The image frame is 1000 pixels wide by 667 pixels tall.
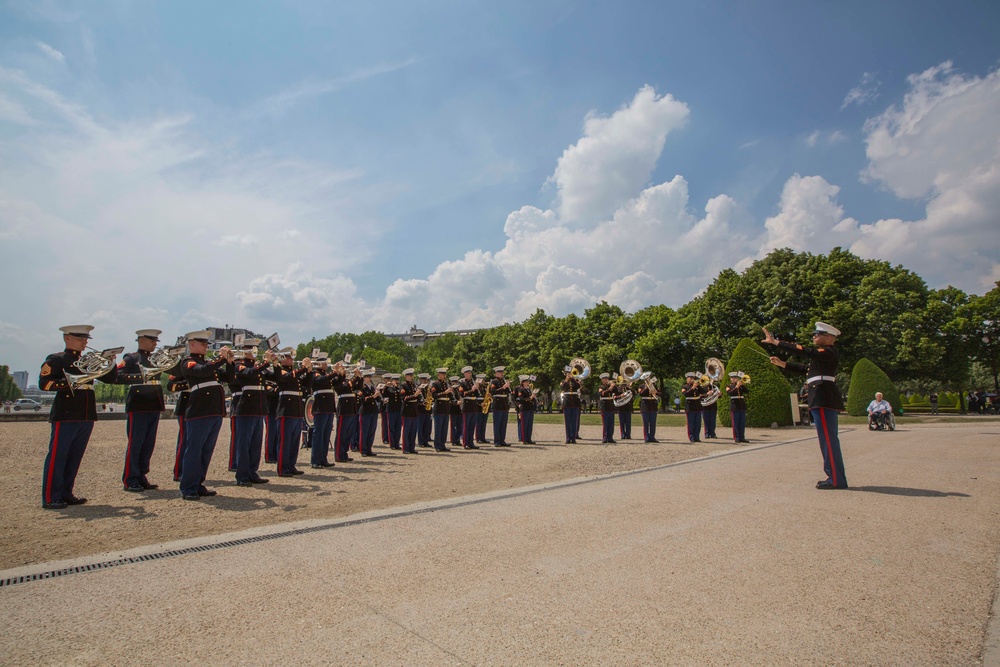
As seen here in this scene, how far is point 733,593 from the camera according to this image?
3.72 meters

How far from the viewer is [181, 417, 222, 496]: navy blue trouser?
7.84 metres

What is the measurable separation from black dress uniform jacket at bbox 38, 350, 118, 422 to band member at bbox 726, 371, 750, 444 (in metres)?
16.2

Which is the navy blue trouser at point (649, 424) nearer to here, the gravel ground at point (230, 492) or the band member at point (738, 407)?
the band member at point (738, 407)

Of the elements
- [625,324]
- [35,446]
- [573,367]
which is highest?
[625,324]

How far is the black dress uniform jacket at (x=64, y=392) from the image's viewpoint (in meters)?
7.47

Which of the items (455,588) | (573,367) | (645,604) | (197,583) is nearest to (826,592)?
(645,604)

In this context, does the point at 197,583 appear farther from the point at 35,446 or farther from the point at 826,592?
the point at 35,446

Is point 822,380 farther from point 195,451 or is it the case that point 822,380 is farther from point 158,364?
point 158,364

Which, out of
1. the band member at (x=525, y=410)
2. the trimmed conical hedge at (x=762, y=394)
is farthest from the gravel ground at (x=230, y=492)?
the trimmed conical hedge at (x=762, y=394)

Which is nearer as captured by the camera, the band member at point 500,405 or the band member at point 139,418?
the band member at point 139,418

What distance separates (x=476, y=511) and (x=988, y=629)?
14.7 ft

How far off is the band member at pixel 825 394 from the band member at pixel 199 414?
26.8 feet

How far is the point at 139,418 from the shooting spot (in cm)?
876

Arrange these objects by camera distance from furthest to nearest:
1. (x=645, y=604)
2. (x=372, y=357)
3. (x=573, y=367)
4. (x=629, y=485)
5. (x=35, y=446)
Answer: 1. (x=372, y=357)
2. (x=573, y=367)
3. (x=35, y=446)
4. (x=629, y=485)
5. (x=645, y=604)
